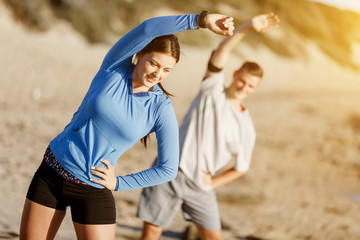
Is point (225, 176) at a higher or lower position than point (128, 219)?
higher

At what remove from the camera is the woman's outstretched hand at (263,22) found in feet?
9.48

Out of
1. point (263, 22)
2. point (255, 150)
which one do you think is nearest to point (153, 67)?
point (263, 22)

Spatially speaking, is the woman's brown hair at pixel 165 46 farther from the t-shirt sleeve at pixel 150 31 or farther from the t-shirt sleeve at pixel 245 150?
the t-shirt sleeve at pixel 245 150

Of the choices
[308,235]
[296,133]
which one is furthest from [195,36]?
[308,235]

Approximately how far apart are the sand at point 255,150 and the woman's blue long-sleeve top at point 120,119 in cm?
215

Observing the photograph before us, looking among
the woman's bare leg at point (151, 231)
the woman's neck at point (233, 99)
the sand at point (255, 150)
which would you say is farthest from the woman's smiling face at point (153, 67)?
the sand at point (255, 150)

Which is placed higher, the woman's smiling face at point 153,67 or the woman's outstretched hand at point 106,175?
the woman's smiling face at point 153,67

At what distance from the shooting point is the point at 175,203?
126 inches

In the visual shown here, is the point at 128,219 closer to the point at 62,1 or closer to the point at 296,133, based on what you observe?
the point at 296,133

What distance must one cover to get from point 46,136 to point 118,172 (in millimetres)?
1737

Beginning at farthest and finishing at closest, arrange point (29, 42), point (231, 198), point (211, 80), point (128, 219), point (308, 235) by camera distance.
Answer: point (29, 42) < point (231, 198) < point (308, 235) < point (128, 219) < point (211, 80)

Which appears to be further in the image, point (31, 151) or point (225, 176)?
point (31, 151)

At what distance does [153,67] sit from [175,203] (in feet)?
4.58

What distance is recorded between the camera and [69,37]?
A: 16750 mm
